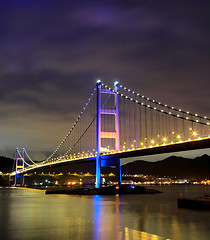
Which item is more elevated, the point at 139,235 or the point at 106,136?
the point at 106,136

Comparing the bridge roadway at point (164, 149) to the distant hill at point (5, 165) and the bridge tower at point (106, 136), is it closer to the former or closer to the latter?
the bridge tower at point (106, 136)

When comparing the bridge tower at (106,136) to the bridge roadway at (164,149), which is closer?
the bridge roadway at (164,149)

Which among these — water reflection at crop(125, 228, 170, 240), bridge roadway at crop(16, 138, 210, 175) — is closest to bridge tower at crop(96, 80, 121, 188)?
bridge roadway at crop(16, 138, 210, 175)

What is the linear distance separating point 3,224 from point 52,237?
5.13 meters

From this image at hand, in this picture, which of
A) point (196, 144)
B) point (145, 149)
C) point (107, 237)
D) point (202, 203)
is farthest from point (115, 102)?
point (107, 237)

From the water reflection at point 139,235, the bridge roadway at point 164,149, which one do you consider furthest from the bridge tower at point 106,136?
the water reflection at point 139,235

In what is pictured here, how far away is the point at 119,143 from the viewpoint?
4709 cm

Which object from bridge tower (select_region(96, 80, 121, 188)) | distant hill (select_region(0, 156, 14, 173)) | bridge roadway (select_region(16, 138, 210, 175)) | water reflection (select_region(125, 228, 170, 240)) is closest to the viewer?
water reflection (select_region(125, 228, 170, 240))

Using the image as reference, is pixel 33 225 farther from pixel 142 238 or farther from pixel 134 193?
pixel 134 193

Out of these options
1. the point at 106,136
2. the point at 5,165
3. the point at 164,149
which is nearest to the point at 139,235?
the point at 164,149

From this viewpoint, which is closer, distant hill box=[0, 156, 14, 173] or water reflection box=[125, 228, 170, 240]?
water reflection box=[125, 228, 170, 240]

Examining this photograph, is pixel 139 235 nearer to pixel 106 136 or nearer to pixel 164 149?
pixel 164 149

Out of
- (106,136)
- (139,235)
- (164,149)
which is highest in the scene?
(106,136)

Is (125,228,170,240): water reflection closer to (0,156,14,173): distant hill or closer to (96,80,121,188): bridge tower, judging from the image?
(96,80,121,188): bridge tower
